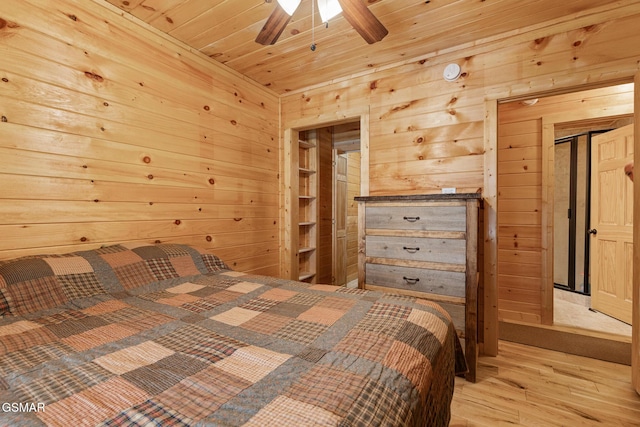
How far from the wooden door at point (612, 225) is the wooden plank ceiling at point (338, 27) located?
1.80 meters

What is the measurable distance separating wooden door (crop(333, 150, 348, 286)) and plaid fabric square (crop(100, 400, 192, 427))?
372cm

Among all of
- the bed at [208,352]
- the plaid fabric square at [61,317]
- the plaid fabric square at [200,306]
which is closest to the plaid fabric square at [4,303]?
the bed at [208,352]

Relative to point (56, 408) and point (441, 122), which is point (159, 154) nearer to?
point (56, 408)

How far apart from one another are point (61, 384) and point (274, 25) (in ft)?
5.80

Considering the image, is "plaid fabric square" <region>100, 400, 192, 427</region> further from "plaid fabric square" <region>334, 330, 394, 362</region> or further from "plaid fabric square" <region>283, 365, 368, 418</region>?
"plaid fabric square" <region>334, 330, 394, 362</region>

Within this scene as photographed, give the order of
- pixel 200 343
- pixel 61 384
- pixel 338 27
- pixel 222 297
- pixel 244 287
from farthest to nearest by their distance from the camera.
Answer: pixel 338 27, pixel 244 287, pixel 222 297, pixel 200 343, pixel 61 384

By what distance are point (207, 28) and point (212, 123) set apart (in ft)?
2.33

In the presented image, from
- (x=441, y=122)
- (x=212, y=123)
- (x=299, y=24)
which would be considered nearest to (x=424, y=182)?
(x=441, y=122)

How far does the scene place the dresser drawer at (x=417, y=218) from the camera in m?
1.88

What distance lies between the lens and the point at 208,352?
32.2 inches

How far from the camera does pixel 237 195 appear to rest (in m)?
2.77

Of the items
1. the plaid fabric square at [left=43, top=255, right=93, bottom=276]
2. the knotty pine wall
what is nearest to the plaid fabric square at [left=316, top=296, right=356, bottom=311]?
the plaid fabric square at [left=43, top=255, right=93, bottom=276]

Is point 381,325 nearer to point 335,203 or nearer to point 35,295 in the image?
point 35,295

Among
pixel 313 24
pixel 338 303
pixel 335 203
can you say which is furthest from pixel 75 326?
pixel 335 203
